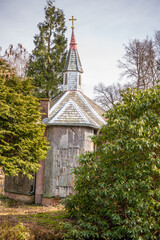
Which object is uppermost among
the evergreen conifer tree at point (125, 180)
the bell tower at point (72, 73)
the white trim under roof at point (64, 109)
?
the bell tower at point (72, 73)

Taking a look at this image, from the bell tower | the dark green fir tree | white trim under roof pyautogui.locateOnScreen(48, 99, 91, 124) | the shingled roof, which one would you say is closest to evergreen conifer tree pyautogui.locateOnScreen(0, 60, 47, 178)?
white trim under roof pyautogui.locateOnScreen(48, 99, 91, 124)

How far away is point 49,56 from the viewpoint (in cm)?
2464

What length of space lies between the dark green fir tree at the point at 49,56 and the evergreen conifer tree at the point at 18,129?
1156cm

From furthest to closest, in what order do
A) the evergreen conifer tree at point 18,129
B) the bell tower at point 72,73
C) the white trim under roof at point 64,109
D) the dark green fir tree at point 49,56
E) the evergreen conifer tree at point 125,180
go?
1. the dark green fir tree at point 49,56
2. the bell tower at point 72,73
3. the white trim under roof at point 64,109
4. the evergreen conifer tree at point 18,129
5. the evergreen conifer tree at point 125,180

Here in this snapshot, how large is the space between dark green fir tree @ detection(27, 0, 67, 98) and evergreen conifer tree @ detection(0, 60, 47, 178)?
37.9 ft

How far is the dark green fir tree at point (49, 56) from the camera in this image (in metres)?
Result: 24.1

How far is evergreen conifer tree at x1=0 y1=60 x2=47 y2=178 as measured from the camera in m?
10.9

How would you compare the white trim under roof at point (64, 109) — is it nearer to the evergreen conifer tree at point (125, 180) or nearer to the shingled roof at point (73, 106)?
the shingled roof at point (73, 106)

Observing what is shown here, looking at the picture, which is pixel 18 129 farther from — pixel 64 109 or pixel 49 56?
pixel 49 56

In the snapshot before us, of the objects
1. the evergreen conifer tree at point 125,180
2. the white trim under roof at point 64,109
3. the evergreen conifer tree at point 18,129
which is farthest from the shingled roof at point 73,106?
the evergreen conifer tree at point 125,180

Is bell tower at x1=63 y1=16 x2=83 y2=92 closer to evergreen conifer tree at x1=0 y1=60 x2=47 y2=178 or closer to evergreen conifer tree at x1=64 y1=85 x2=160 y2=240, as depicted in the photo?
evergreen conifer tree at x1=0 y1=60 x2=47 y2=178

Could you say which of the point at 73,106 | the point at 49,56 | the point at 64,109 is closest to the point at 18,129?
the point at 64,109

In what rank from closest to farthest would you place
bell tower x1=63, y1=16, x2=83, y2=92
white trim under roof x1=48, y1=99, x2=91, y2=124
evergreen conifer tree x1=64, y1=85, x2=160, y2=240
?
evergreen conifer tree x1=64, y1=85, x2=160, y2=240 → white trim under roof x1=48, y1=99, x2=91, y2=124 → bell tower x1=63, y1=16, x2=83, y2=92

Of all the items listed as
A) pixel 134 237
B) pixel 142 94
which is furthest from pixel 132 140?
pixel 134 237
